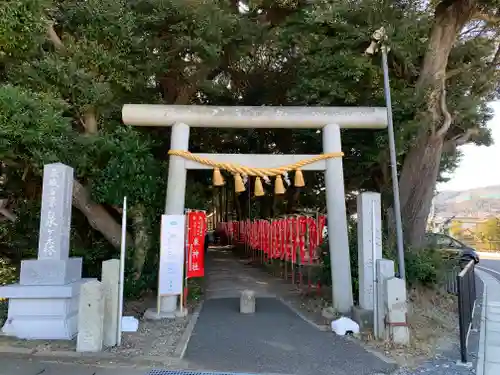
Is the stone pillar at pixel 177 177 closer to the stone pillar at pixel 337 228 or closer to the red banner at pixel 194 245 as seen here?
the red banner at pixel 194 245

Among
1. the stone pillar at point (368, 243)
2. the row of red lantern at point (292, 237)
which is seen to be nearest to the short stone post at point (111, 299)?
the stone pillar at point (368, 243)

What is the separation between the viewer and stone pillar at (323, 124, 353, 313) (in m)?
8.15

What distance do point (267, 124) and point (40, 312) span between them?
5.58 metres

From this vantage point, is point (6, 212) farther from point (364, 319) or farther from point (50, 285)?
point (364, 319)

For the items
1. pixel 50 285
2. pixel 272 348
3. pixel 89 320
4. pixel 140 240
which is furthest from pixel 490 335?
pixel 50 285

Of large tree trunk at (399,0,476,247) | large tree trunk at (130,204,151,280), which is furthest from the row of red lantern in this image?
large tree trunk at (130,204,151,280)

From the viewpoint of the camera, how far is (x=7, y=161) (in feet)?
25.5

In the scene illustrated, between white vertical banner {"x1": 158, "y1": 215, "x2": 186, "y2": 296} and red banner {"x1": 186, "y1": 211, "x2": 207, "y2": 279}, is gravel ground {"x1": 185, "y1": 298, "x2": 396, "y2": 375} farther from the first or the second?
red banner {"x1": 186, "y1": 211, "x2": 207, "y2": 279}

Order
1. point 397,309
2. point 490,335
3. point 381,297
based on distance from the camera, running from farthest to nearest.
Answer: point 490,335, point 381,297, point 397,309

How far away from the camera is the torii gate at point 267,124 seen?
845cm

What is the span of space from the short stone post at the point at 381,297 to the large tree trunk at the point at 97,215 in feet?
20.6

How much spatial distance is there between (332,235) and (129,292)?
4.90 m

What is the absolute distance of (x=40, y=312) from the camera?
253 inches

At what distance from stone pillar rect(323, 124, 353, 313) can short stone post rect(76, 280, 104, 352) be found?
467 centimetres
